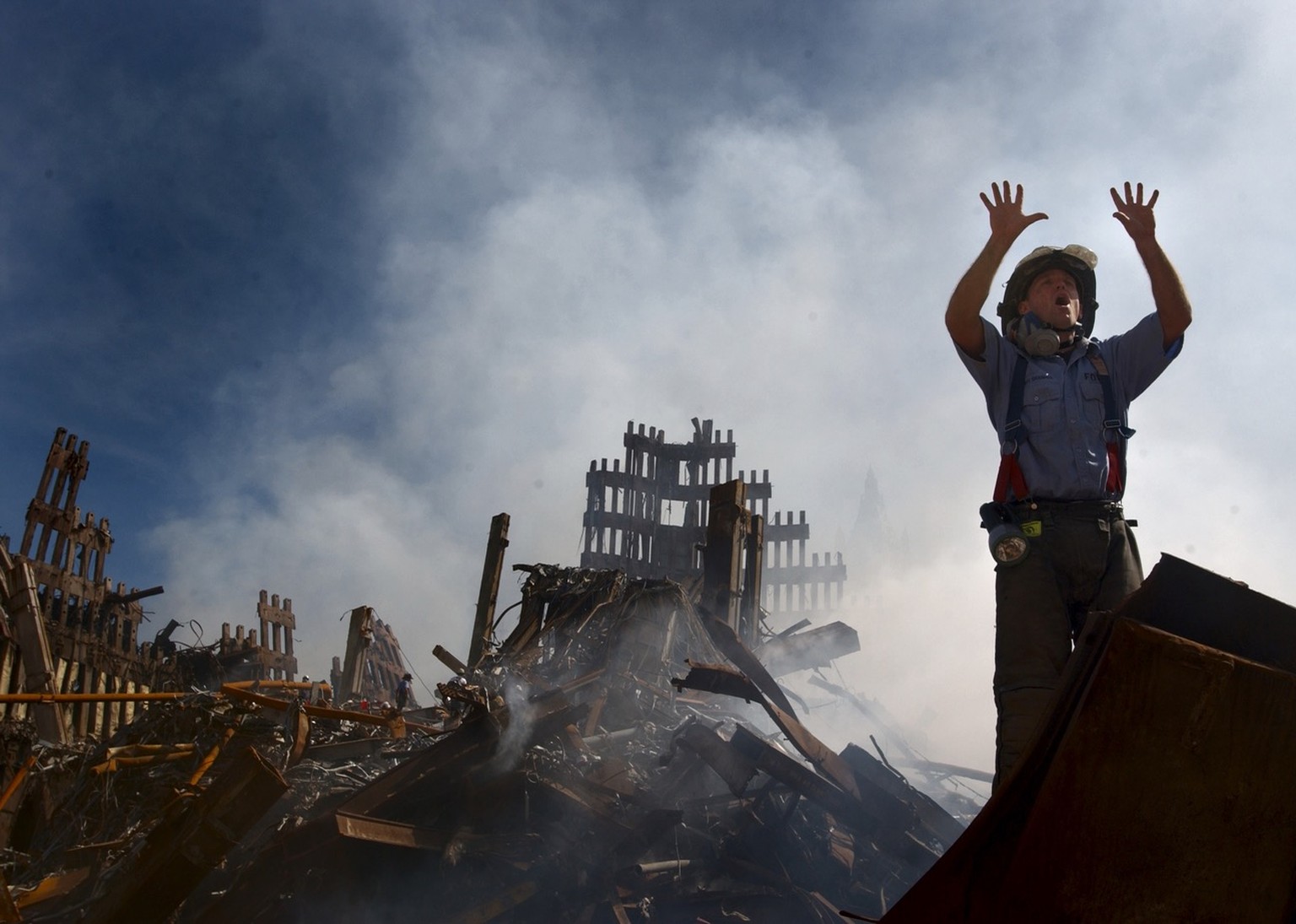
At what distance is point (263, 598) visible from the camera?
14.8m

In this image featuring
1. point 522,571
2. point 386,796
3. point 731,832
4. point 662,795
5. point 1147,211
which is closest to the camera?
point 1147,211

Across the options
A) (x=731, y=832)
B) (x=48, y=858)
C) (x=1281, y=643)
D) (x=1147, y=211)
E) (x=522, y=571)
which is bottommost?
(x=48, y=858)

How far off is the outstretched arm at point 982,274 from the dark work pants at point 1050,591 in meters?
0.70

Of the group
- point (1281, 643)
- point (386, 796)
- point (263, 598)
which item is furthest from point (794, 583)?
point (1281, 643)

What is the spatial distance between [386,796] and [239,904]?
74 cm

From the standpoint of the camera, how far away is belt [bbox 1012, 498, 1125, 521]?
2.73 m

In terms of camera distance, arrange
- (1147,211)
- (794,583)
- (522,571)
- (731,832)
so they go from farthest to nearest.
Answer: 1. (794,583)
2. (522,571)
3. (731,832)
4. (1147,211)

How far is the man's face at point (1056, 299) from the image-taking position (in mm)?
3078

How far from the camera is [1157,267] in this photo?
2.89m

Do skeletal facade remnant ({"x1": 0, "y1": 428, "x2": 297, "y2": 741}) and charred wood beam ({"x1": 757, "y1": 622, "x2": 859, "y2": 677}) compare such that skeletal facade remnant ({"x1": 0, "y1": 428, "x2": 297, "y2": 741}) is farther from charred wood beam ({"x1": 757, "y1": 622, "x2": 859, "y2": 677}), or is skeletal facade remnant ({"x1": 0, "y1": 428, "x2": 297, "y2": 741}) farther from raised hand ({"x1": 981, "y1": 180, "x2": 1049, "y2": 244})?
raised hand ({"x1": 981, "y1": 180, "x2": 1049, "y2": 244})

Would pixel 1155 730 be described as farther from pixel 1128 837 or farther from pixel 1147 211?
pixel 1147 211

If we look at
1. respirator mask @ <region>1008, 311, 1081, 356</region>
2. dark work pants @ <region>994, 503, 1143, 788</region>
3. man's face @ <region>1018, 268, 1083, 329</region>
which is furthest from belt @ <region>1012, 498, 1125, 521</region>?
man's face @ <region>1018, 268, 1083, 329</region>

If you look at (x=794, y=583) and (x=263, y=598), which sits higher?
(x=794, y=583)

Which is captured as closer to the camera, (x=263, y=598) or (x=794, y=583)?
(x=263, y=598)
